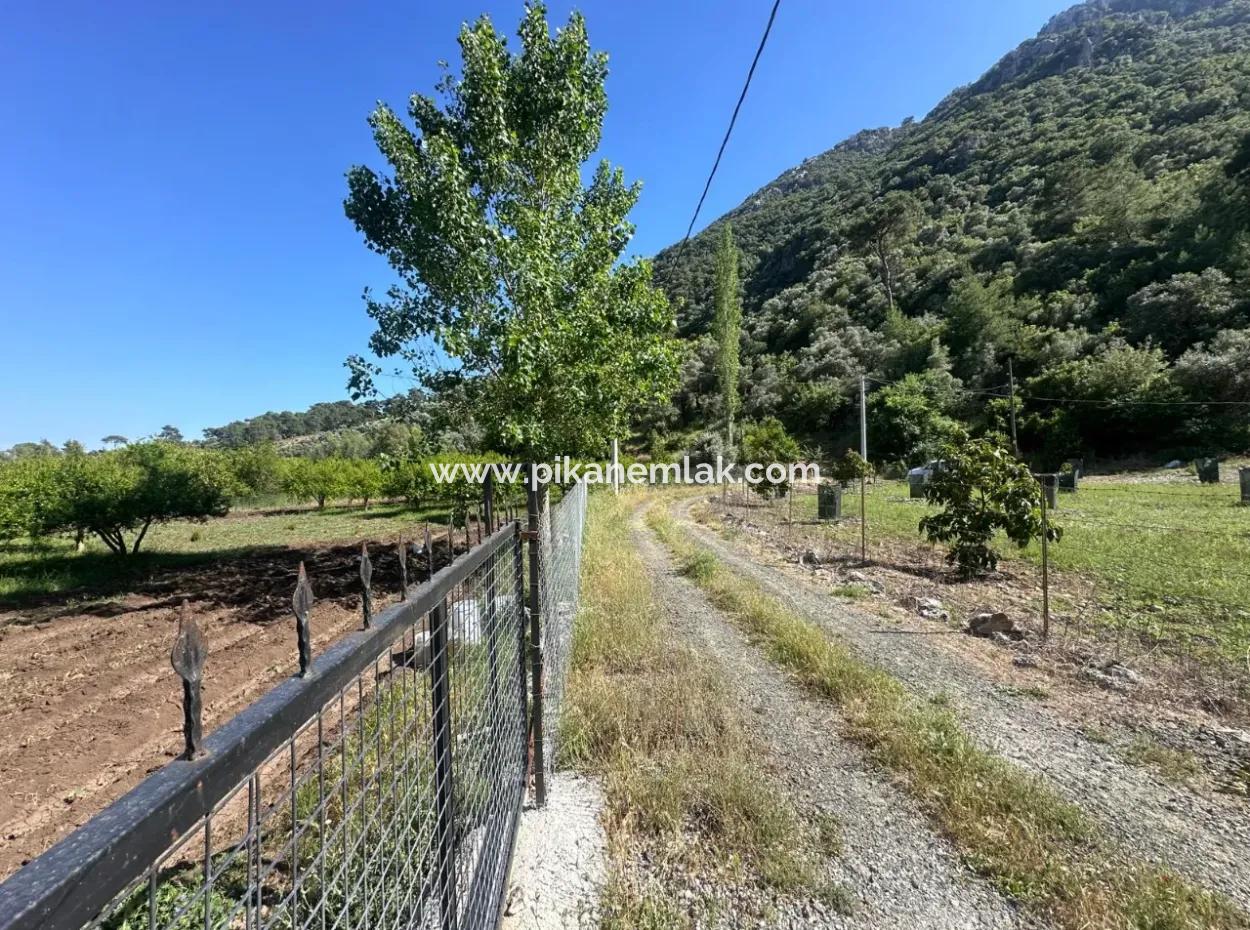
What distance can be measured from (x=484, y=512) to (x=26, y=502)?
59.5 feet

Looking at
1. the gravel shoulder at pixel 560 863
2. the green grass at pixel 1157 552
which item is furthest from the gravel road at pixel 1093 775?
the gravel shoulder at pixel 560 863

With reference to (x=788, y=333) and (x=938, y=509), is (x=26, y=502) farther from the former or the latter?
(x=788, y=333)

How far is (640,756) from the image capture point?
330cm

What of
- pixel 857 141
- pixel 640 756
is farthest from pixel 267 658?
pixel 857 141

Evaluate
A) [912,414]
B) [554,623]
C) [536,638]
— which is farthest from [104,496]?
[912,414]

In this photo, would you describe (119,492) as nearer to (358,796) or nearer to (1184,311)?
(358,796)

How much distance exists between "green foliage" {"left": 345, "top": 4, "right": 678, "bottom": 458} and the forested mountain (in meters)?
2.30

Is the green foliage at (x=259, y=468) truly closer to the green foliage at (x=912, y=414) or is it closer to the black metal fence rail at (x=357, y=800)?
the black metal fence rail at (x=357, y=800)

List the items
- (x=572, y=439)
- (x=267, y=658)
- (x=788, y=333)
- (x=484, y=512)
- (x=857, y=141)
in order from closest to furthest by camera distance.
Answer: (x=484, y=512)
(x=267, y=658)
(x=572, y=439)
(x=788, y=333)
(x=857, y=141)

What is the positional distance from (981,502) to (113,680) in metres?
11.2

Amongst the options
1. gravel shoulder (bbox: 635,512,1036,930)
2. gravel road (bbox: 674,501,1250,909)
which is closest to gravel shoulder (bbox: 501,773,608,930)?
gravel shoulder (bbox: 635,512,1036,930)

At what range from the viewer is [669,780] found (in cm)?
302

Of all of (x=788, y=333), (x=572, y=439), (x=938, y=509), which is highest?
(x=788, y=333)

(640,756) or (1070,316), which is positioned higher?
(1070,316)
